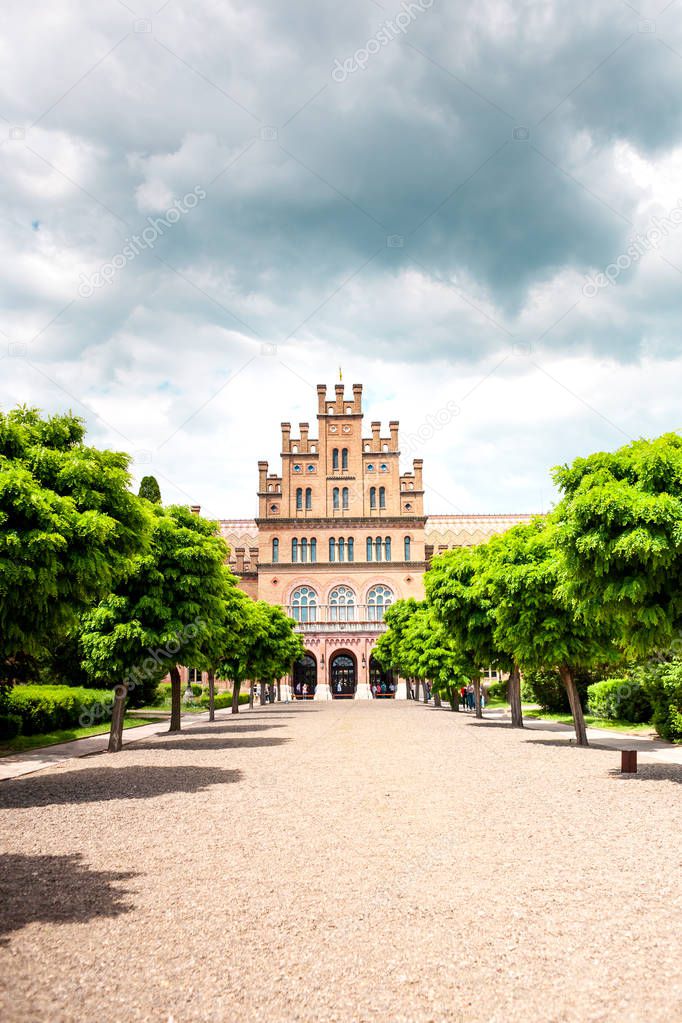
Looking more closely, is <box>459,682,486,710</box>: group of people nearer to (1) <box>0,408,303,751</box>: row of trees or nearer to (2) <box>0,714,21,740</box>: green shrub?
(1) <box>0,408,303,751</box>: row of trees

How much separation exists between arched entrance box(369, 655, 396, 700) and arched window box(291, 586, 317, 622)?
7.66 m

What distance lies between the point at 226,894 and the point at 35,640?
→ 7.35 metres

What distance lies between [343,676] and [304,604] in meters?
10.9

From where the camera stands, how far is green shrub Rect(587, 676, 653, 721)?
103 ft

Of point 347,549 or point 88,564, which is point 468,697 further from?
point 88,564

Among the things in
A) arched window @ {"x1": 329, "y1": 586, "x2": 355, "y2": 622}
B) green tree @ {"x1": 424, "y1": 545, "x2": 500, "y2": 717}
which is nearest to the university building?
arched window @ {"x1": 329, "y1": 586, "x2": 355, "y2": 622}

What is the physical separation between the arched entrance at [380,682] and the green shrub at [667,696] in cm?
5232

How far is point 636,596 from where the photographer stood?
1371 centimetres

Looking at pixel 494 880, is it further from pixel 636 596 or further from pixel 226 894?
pixel 636 596

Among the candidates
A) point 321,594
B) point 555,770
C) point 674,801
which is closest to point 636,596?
point 674,801

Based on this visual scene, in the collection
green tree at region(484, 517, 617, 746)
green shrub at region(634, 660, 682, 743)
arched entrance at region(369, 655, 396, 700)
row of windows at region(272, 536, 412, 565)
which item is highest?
row of windows at region(272, 536, 412, 565)

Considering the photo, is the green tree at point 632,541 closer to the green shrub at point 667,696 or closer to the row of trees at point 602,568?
the row of trees at point 602,568

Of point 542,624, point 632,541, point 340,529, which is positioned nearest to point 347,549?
point 340,529

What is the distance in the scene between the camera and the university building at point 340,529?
77125mm
